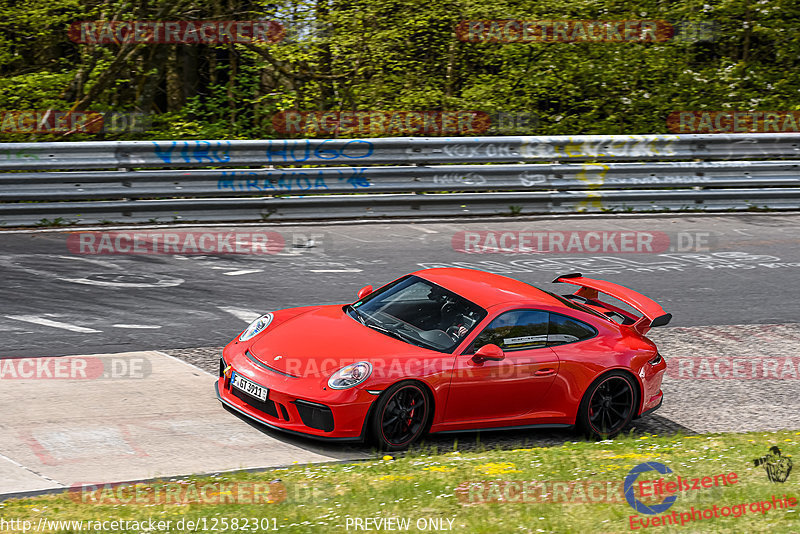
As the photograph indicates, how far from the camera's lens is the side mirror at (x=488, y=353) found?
6879 millimetres

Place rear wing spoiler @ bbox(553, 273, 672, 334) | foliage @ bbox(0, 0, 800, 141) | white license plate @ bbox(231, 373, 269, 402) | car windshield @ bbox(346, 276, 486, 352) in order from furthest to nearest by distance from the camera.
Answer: foliage @ bbox(0, 0, 800, 141)
rear wing spoiler @ bbox(553, 273, 672, 334)
car windshield @ bbox(346, 276, 486, 352)
white license plate @ bbox(231, 373, 269, 402)

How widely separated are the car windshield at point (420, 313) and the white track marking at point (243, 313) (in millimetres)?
1923

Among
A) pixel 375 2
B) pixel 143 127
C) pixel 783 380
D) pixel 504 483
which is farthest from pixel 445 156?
pixel 504 483

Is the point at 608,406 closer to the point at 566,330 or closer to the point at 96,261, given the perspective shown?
the point at 566,330

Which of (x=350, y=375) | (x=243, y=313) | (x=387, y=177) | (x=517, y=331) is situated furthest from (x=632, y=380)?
(x=387, y=177)

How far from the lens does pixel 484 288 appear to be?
7551 mm

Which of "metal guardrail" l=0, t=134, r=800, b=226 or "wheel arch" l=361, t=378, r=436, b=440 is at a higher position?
"metal guardrail" l=0, t=134, r=800, b=226

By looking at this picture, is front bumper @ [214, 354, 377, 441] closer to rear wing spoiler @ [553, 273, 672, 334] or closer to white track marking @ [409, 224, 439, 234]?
rear wing spoiler @ [553, 273, 672, 334]

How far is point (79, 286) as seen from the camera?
398 inches

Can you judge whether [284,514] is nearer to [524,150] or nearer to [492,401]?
[492,401]

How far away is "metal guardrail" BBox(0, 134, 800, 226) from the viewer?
41.3 feet

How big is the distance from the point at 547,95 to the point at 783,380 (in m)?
10.1

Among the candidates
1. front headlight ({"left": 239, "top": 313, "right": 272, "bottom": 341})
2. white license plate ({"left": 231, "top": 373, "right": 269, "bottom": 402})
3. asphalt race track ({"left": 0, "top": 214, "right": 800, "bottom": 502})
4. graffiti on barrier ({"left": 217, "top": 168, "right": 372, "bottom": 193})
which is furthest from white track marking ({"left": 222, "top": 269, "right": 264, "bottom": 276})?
white license plate ({"left": 231, "top": 373, "right": 269, "bottom": 402})

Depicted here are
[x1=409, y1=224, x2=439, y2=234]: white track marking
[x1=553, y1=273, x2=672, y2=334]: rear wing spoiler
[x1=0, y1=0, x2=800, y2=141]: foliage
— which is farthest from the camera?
[x1=0, y1=0, x2=800, y2=141]: foliage
